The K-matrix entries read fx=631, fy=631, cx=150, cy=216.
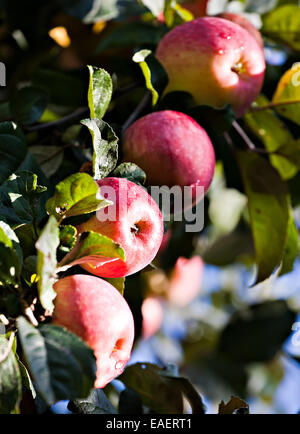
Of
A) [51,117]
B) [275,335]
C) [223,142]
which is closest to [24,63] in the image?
[51,117]

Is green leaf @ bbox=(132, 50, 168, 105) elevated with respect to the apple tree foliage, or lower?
elevated

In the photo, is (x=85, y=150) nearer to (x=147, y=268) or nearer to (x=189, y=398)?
(x=147, y=268)

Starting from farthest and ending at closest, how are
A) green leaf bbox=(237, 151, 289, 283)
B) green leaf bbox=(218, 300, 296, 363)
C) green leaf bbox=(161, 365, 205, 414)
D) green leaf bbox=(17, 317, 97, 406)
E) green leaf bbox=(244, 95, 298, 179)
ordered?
green leaf bbox=(218, 300, 296, 363) → green leaf bbox=(244, 95, 298, 179) → green leaf bbox=(237, 151, 289, 283) → green leaf bbox=(161, 365, 205, 414) → green leaf bbox=(17, 317, 97, 406)

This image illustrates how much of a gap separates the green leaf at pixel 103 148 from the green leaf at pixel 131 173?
0.05 ft

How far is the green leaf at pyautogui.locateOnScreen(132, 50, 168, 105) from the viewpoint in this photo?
96cm

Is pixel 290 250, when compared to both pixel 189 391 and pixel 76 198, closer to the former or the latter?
pixel 189 391

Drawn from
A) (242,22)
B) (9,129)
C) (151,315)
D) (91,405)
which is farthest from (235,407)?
(151,315)

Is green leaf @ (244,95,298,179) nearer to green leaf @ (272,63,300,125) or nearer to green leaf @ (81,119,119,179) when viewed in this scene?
green leaf @ (272,63,300,125)

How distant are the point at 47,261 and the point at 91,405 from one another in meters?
0.28

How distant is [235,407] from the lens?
94cm

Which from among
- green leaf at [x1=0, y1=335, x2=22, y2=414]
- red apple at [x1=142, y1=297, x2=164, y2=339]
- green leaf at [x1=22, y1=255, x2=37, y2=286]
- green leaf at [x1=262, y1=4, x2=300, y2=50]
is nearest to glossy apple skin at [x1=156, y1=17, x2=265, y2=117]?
green leaf at [x1=262, y1=4, x2=300, y2=50]

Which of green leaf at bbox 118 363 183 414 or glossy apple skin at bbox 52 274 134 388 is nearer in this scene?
glossy apple skin at bbox 52 274 134 388

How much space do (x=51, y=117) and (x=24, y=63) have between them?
0.81 ft

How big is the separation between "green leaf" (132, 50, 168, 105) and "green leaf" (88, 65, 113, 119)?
0.08 metres
